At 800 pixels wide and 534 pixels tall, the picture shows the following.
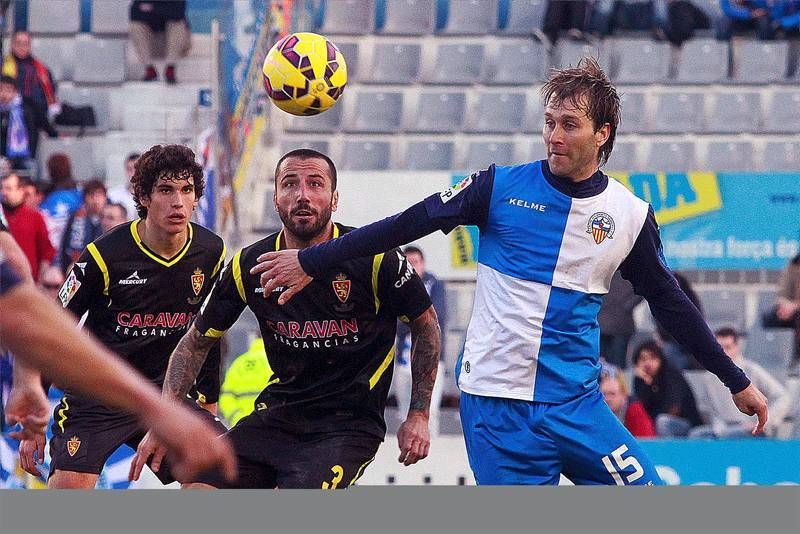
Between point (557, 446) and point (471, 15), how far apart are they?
10.0m

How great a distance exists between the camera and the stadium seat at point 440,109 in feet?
42.6

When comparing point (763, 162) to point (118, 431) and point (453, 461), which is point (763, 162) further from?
point (118, 431)

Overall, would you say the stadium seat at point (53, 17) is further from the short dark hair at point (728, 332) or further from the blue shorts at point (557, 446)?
the blue shorts at point (557, 446)

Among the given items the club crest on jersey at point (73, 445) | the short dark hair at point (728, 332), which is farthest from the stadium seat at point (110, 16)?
the club crest on jersey at point (73, 445)

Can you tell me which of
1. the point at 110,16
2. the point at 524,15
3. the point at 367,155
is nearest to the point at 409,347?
the point at 367,155

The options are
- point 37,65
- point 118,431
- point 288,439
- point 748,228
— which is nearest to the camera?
point 288,439

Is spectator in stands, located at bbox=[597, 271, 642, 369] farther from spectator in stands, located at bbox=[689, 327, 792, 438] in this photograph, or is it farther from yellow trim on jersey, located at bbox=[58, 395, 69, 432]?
yellow trim on jersey, located at bbox=[58, 395, 69, 432]

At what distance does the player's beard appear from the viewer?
4917mm

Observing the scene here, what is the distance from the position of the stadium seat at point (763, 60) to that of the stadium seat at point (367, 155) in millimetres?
3765

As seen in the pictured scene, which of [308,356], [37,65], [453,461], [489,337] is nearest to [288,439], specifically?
[308,356]

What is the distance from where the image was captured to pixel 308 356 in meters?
4.96

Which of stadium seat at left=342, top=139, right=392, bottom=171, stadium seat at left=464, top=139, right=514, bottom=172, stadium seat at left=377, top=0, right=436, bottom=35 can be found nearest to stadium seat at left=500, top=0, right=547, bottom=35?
stadium seat at left=377, top=0, right=436, bottom=35

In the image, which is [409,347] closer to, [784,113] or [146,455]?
[146,455]

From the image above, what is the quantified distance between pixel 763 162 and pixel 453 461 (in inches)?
199
